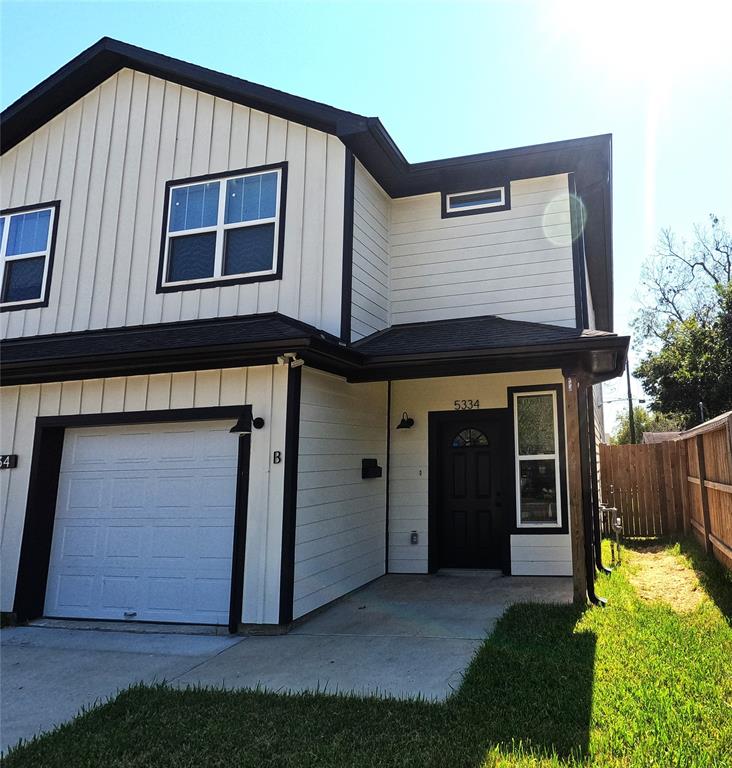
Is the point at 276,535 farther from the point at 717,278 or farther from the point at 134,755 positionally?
the point at 717,278

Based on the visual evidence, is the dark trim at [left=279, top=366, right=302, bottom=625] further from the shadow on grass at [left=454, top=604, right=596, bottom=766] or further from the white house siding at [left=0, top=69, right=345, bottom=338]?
the shadow on grass at [left=454, top=604, right=596, bottom=766]

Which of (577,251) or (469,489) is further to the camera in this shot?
(469,489)

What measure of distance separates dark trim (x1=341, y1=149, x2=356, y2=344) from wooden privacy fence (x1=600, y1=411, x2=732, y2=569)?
5038 mm

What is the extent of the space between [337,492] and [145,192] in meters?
4.74

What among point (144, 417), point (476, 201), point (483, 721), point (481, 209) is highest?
point (476, 201)

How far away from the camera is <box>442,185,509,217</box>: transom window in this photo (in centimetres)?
806

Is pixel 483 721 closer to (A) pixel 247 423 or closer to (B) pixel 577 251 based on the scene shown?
(A) pixel 247 423

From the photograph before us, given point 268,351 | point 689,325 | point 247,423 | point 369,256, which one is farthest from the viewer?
point 689,325

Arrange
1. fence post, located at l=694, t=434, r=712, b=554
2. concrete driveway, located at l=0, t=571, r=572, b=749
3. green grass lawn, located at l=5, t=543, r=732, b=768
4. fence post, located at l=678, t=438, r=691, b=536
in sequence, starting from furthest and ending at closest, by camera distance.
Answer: fence post, located at l=678, t=438, r=691, b=536
fence post, located at l=694, t=434, r=712, b=554
concrete driveway, located at l=0, t=571, r=572, b=749
green grass lawn, located at l=5, t=543, r=732, b=768

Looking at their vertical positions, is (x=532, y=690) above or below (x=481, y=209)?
below

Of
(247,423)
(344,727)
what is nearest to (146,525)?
(247,423)

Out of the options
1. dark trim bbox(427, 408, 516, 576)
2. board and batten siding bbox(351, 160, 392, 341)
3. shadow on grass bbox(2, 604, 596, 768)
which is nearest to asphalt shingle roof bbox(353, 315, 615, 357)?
board and batten siding bbox(351, 160, 392, 341)

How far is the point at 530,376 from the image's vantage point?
25.5ft

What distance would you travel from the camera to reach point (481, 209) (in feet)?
26.7
